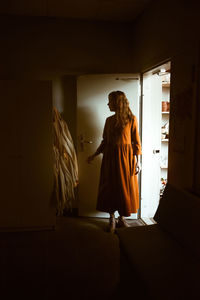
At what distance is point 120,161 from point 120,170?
101 millimetres

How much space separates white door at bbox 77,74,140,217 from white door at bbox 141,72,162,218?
14 cm

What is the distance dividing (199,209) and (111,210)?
144 centimetres

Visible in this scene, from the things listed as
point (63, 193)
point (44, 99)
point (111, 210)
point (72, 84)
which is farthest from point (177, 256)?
point (72, 84)

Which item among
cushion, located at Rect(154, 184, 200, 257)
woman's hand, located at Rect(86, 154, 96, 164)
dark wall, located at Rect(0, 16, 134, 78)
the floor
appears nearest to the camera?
cushion, located at Rect(154, 184, 200, 257)

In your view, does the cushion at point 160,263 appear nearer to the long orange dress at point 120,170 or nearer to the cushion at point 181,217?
the cushion at point 181,217

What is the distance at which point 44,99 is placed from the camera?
2.76 metres

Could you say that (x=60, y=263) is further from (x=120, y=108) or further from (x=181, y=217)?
(x=120, y=108)

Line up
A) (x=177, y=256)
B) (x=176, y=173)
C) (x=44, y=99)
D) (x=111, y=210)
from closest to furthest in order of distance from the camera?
(x=177, y=256) → (x=176, y=173) → (x=44, y=99) → (x=111, y=210)

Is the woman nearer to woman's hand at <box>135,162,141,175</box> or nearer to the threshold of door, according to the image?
woman's hand at <box>135,162,141,175</box>

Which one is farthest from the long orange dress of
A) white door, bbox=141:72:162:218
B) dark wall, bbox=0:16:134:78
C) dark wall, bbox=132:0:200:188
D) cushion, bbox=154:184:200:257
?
dark wall, bbox=0:16:134:78

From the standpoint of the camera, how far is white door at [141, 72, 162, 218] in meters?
3.17

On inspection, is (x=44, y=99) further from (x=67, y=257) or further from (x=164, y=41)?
(x=67, y=257)

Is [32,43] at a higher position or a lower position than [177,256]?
higher

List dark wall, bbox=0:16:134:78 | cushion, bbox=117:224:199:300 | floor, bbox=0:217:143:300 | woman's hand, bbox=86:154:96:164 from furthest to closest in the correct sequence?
1. dark wall, bbox=0:16:134:78
2. woman's hand, bbox=86:154:96:164
3. floor, bbox=0:217:143:300
4. cushion, bbox=117:224:199:300
